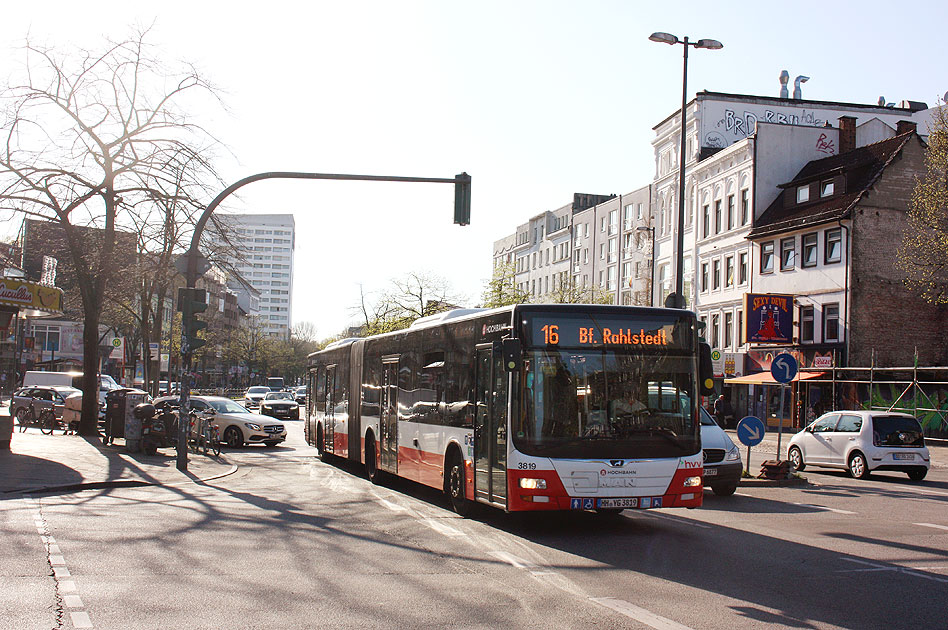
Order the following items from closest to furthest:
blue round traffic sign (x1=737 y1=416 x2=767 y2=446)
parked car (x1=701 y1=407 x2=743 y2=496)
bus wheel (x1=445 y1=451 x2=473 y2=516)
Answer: bus wheel (x1=445 y1=451 x2=473 y2=516) → parked car (x1=701 y1=407 x2=743 y2=496) → blue round traffic sign (x1=737 y1=416 x2=767 y2=446)

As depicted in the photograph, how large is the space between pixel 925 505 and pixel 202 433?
695 inches

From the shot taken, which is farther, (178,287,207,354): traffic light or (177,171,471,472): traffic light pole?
(178,287,207,354): traffic light

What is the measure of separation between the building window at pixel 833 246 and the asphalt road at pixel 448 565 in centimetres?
3035

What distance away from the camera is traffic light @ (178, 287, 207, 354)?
63.4 ft

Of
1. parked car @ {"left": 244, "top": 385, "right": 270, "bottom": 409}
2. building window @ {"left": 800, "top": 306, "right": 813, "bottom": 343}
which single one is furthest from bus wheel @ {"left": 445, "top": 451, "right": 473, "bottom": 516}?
parked car @ {"left": 244, "top": 385, "right": 270, "bottom": 409}

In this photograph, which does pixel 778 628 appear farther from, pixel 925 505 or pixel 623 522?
pixel 925 505

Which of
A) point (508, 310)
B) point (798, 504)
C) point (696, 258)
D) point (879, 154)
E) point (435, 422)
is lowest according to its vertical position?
point (798, 504)

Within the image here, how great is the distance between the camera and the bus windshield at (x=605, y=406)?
11625 millimetres

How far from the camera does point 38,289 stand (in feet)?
78.5

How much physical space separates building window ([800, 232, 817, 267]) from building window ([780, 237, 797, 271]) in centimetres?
68

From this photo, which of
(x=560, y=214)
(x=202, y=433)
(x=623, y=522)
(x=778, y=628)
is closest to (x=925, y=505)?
(x=623, y=522)

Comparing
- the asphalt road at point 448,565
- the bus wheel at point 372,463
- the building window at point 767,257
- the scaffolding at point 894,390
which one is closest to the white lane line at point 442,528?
the asphalt road at point 448,565

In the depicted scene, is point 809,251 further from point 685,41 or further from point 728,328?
point 685,41

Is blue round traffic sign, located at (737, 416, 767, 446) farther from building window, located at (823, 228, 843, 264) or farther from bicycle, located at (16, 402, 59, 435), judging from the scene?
building window, located at (823, 228, 843, 264)
